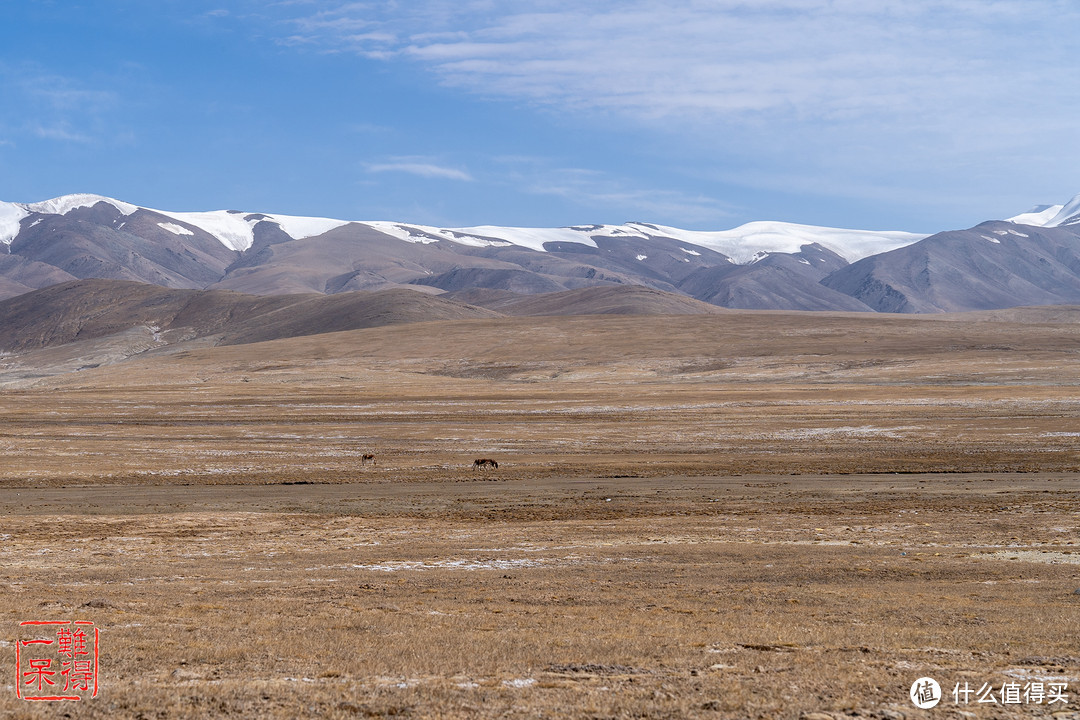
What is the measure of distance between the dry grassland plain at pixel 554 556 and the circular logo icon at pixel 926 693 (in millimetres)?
196

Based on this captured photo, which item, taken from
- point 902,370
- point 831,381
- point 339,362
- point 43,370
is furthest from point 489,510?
point 43,370

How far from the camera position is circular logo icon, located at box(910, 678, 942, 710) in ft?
33.8

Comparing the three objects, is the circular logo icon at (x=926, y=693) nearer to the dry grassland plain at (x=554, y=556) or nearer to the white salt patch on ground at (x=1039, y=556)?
the dry grassland plain at (x=554, y=556)

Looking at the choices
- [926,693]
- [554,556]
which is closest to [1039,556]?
[554,556]

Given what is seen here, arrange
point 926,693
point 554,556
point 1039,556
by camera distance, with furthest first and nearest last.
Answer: point 554,556
point 1039,556
point 926,693

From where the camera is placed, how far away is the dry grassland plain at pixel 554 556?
36.5ft

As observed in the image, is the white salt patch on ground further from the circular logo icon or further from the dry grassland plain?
the circular logo icon

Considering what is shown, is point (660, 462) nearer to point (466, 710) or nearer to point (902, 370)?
point (466, 710)

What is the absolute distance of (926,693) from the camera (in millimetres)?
10625

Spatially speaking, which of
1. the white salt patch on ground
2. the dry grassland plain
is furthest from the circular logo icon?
the white salt patch on ground

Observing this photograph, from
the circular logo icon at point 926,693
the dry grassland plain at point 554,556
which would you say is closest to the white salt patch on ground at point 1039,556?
the dry grassland plain at point 554,556

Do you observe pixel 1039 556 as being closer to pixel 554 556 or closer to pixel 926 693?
pixel 554 556

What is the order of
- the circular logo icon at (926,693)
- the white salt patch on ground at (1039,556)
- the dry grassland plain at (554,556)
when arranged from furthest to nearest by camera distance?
the white salt patch on ground at (1039,556)
the dry grassland plain at (554,556)
the circular logo icon at (926,693)

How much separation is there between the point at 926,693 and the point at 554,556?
12203mm
